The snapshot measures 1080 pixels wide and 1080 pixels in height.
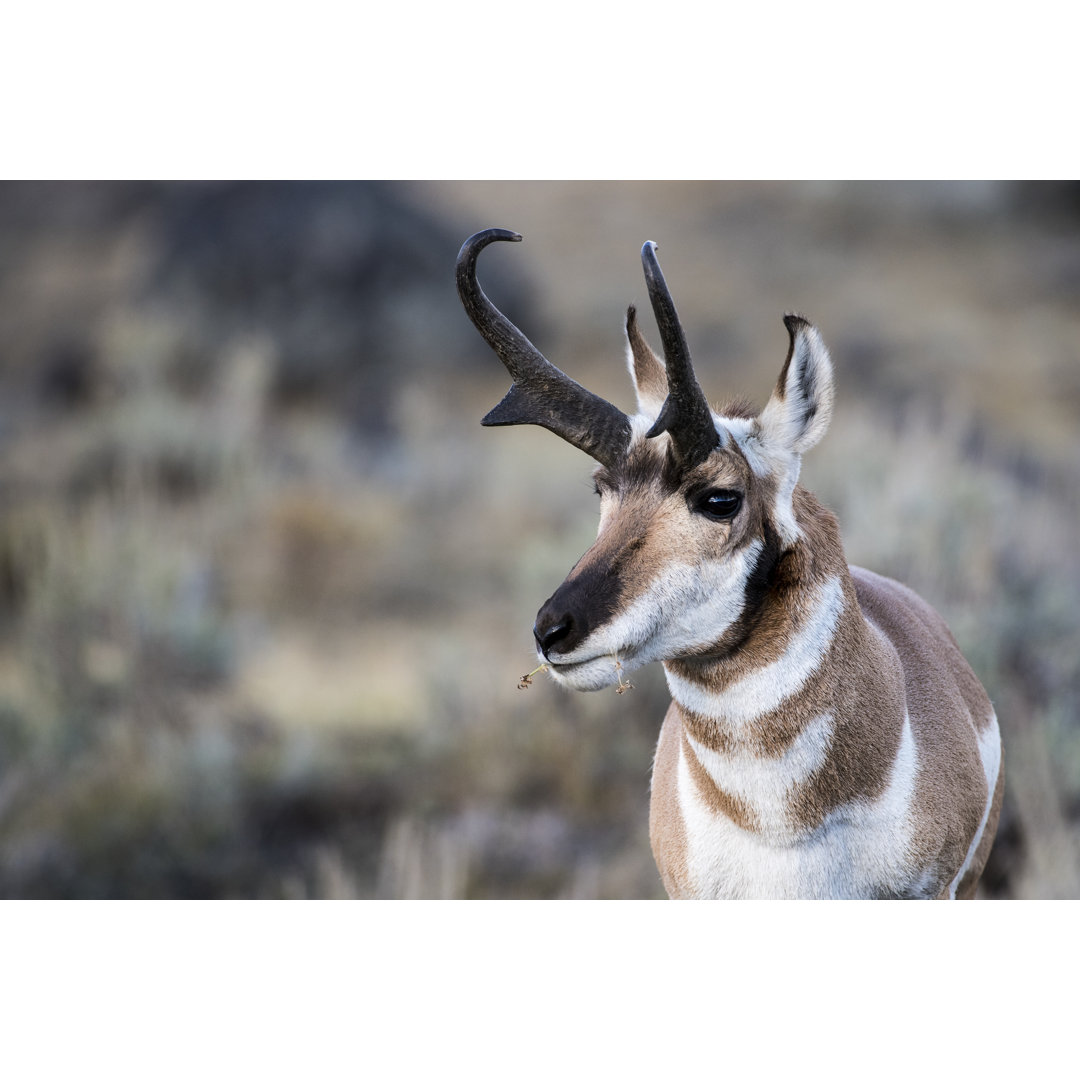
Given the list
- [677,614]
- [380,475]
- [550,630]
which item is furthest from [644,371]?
[380,475]

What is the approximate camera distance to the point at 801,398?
89.3 inches

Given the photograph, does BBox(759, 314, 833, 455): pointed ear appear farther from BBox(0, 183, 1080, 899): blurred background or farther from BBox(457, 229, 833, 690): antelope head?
BBox(0, 183, 1080, 899): blurred background

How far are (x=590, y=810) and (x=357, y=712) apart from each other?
1.59 meters

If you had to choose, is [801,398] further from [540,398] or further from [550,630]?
[550,630]

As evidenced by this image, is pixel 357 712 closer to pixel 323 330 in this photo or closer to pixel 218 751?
pixel 218 751

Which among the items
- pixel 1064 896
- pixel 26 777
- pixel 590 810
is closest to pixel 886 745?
pixel 1064 896

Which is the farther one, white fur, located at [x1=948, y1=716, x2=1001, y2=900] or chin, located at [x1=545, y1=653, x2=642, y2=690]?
white fur, located at [x1=948, y1=716, x2=1001, y2=900]

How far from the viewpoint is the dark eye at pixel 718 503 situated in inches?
86.8

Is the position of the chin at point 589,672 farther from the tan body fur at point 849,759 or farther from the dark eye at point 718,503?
the dark eye at point 718,503

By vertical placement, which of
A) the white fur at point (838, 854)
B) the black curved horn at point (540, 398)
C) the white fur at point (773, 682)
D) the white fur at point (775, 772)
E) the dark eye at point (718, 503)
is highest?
the black curved horn at point (540, 398)

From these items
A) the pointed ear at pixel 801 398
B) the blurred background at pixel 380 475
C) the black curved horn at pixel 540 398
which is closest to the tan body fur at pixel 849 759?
the pointed ear at pixel 801 398

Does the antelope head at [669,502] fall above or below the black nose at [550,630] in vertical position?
above

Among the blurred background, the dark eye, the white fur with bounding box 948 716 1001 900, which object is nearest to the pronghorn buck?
the dark eye

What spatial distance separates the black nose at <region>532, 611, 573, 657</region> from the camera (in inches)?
80.6
